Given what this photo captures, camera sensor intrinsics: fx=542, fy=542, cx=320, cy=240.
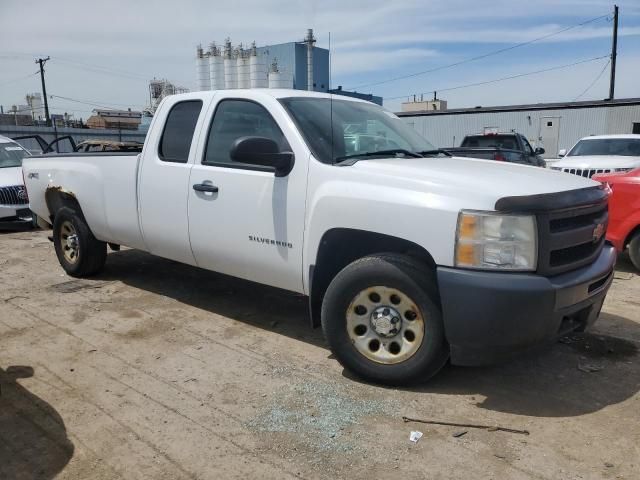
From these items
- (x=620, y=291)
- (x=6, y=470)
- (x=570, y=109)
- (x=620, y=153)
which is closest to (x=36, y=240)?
(x=6, y=470)

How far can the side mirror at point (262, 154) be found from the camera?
3.68 meters

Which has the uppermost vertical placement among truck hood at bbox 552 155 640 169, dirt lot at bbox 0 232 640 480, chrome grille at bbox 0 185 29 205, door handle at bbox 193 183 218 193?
door handle at bbox 193 183 218 193

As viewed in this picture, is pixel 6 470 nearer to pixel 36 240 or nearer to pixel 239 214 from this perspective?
pixel 239 214

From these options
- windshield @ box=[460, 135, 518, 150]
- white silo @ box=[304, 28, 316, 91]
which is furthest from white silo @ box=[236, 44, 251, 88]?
windshield @ box=[460, 135, 518, 150]

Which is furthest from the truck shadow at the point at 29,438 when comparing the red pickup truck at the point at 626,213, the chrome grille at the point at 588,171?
the chrome grille at the point at 588,171

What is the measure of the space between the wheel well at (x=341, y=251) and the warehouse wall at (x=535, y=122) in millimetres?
21495

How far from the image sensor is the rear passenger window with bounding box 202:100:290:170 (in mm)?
4176

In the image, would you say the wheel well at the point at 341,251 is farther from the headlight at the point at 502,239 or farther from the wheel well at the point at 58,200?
the wheel well at the point at 58,200

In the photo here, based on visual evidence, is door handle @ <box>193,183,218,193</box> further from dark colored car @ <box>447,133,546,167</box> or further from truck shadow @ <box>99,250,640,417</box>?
dark colored car @ <box>447,133,546,167</box>

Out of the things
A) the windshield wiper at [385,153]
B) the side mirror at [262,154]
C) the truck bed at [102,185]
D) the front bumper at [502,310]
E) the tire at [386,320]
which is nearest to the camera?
the front bumper at [502,310]

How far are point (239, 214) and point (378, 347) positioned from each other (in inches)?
58.8

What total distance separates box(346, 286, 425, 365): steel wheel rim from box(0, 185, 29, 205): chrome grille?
28.4 ft

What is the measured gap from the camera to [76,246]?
624 cm

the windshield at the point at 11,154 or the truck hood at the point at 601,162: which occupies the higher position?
the windshield at the point at 11,154
